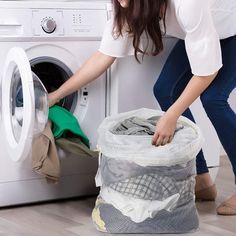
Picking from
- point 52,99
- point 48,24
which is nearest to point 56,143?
point 52,99

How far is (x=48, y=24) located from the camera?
7.14ft

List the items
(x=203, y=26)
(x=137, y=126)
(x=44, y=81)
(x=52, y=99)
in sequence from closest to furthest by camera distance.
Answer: (x=203, y=26) → (x=137, y=126) → (x=52, y=99) → (x=44, y=81)

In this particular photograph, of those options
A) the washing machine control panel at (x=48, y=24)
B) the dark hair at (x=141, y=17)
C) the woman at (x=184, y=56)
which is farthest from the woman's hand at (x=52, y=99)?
the dark hair at (x=141, y=17)

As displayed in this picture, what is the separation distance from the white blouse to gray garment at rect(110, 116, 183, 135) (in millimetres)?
239

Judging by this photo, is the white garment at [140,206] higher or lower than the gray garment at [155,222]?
higher

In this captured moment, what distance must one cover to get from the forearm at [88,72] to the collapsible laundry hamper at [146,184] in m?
0.28

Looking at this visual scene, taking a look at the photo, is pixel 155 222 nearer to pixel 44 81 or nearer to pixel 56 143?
pixel 56 143

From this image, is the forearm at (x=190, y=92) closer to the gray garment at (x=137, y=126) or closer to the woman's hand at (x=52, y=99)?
the gray garment at (x=137, y=126)

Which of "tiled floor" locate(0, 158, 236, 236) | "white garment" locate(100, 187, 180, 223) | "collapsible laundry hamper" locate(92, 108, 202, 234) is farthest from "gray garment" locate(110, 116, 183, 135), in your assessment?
"tiled floor" locate(0, 158, 236, 236)

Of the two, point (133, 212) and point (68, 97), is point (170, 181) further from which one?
point (68, 97)

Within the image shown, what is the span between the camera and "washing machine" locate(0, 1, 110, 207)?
2.06m

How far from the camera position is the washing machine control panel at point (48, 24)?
218cm

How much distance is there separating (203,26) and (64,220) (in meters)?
0.80

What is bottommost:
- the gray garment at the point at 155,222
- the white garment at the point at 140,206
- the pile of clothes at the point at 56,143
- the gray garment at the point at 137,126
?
the gray garment at the point at 155,222
